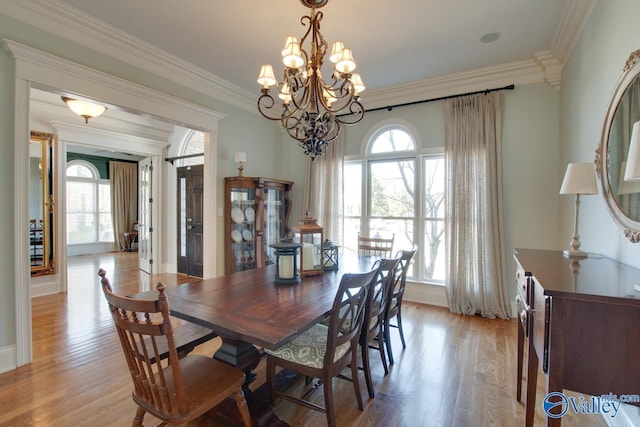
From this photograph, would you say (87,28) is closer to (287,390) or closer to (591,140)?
(287,390)

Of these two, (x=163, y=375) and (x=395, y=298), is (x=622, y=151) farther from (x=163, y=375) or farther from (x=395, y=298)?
(x=163, y=375)

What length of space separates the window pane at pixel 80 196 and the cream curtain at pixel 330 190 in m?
7.53

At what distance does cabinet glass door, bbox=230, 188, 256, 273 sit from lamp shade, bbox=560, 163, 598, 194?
11.7 feet

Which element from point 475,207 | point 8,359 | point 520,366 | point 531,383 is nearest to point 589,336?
point 531,383

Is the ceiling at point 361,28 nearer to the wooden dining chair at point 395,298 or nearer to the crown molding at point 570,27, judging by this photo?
the crown molding at point 570,27

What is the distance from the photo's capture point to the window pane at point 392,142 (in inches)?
169

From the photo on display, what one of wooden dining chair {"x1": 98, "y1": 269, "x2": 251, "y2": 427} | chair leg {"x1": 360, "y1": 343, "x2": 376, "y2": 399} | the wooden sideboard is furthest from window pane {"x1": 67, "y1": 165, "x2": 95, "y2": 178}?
the wooden sideboard

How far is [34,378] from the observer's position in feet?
7.46

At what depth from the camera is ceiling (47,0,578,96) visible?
8.25 feet

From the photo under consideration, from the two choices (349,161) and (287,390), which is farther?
(349,161)

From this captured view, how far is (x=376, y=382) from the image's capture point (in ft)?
7.52

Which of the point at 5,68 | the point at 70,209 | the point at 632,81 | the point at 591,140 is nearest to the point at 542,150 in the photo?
the point at 591,140

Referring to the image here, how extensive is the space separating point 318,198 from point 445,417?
3.37 meters

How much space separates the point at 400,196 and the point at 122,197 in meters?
8.49
